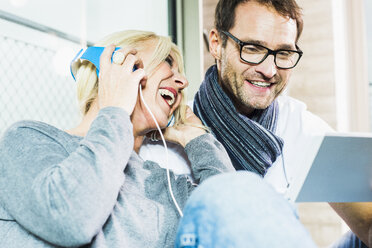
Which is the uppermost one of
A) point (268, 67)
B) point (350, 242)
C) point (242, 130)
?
point (268, 67)

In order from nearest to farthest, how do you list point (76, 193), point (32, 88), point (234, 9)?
point (76, 193) → point (32, 88) → point (234, 9)

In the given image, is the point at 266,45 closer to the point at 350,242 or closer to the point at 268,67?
the point at 268,67

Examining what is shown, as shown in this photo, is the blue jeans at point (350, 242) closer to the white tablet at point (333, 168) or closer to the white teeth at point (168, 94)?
the white tablet at point (333, 168)

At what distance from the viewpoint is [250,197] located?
20.2 inches

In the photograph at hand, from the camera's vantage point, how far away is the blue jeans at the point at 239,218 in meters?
0.47

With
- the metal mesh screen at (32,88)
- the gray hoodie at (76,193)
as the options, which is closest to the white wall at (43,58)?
the metal mesh screen at (32,88)

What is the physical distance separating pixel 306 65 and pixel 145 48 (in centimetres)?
155

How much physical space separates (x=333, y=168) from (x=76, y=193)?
53 cm

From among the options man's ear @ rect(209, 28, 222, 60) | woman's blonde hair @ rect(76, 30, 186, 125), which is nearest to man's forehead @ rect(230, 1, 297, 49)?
man's ear @ rect(209, 28, 222, 60)

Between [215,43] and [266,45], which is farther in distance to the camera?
[215,43]

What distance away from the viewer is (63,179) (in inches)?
26.0

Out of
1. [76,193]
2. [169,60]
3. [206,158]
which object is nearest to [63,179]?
[76,193]

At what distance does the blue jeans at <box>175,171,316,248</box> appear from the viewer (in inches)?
18.4

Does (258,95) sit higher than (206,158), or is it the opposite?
(258,95)
